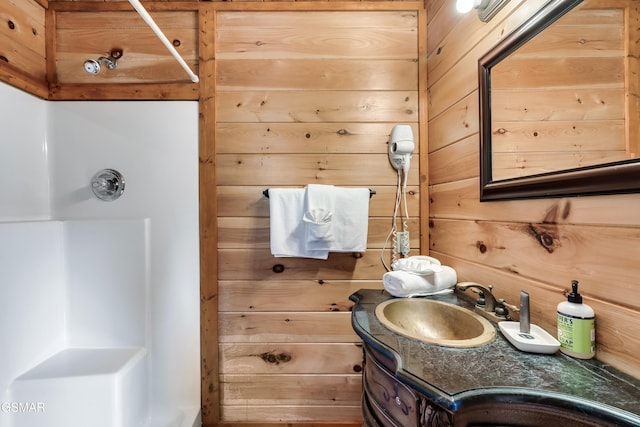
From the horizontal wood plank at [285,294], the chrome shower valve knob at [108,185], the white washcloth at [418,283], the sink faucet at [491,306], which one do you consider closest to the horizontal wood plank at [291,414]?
the horizontal wood plank at [285,294]

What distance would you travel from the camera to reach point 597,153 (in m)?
0.58

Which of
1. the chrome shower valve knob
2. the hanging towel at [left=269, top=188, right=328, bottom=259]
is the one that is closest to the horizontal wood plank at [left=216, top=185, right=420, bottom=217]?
the hanging towel at [left=269, top=188, right=328, bottom=259]

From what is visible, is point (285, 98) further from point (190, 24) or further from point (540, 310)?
point (540, 310)

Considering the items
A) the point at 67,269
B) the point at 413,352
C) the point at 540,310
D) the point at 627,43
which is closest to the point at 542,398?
the point at 413,352

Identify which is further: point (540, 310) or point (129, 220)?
point (129, 220)

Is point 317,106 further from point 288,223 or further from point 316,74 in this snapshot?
point 288,223

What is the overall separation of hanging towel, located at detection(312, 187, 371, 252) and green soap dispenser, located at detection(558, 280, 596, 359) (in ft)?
2.42

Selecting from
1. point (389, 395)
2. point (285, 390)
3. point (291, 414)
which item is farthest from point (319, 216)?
point (291, 414)

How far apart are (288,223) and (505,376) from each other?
3.03 ft

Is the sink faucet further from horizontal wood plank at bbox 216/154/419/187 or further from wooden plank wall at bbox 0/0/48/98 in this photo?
wooden plank wall at bbox 0/0/48/98

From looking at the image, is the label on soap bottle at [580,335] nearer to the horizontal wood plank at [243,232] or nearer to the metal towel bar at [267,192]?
the metal towel bar at [267,192]

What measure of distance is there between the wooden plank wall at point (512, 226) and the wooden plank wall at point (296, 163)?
208mm

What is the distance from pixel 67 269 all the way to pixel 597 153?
6.79 ft

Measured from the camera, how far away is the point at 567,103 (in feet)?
2.14
